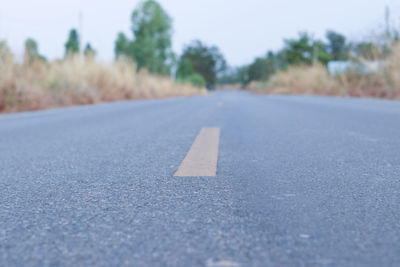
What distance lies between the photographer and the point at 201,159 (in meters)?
2.49

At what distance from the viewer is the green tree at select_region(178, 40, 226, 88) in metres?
87.8

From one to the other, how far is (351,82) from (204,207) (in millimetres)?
15678

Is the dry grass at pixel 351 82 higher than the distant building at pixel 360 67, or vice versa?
the distant building at pixel 360 67

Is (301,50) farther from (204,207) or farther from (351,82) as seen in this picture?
(204,207)

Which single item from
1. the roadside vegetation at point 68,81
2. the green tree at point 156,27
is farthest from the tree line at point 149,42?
the roadside vegetation at point 68,81

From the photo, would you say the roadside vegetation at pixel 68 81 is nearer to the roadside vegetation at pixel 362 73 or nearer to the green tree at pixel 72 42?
the roadside vegetation at pixel 362 73

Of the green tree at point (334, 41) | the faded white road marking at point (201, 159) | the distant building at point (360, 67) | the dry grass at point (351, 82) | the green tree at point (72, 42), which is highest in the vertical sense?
the green tree at point (334, 41)

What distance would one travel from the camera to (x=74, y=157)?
8.95ft

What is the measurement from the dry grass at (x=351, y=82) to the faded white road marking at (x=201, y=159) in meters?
9.77

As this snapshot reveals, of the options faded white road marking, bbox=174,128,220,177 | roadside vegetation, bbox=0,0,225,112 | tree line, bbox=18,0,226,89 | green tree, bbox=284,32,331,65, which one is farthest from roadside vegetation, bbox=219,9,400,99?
green tree, bbox=284,32,331,65

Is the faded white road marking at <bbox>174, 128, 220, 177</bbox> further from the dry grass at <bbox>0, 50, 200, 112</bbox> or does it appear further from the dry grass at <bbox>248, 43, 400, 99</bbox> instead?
the dry grass at <bbox>248, 43, 400, 99</bbox>

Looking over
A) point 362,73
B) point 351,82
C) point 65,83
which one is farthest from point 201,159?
point 351,82

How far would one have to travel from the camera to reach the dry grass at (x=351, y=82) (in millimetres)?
12023

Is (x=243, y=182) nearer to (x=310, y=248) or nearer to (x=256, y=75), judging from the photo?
(x=310, y=248)
